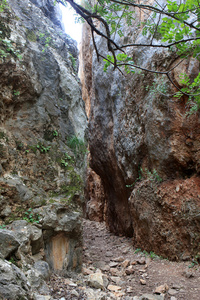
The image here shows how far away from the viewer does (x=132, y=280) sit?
17.8ft

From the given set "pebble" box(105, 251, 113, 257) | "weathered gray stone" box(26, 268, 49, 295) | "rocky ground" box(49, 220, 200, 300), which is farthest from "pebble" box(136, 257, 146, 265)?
"weathered gray stone" box(26, 268, 49, 295)

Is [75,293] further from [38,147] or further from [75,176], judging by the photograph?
[38,147]

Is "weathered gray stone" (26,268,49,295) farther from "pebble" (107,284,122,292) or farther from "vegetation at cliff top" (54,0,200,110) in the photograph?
"vegetation at cliff top" (54,0,200,110)

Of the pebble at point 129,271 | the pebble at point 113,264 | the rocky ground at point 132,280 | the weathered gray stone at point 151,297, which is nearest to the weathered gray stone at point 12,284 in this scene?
the rocky ground at point 132,280

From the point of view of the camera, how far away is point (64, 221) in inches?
208

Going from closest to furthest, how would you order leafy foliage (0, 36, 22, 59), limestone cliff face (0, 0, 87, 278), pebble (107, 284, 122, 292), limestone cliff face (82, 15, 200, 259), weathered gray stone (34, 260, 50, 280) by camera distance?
weathered gray stone (34, 260, 50, 280), pebble (107, 284, 122, 292), limestone cliff face (0, 0, 87, 278), leafy foliage (0, 36, 22, 59), limestone cliff face (82, 15, 200, 259)

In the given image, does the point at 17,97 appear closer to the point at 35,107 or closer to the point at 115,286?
the point at 35,107

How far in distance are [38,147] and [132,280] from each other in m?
4.17

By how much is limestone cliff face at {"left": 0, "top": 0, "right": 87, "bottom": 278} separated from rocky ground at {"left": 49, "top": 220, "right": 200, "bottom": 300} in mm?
806

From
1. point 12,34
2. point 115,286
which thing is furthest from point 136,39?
point 115,286

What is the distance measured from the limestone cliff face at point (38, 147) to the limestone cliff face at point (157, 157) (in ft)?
8.06

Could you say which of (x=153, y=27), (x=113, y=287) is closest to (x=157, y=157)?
(x=113, y=287)

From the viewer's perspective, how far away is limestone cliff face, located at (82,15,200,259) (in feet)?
19.9

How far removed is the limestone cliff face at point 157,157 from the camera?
607 centimetres
